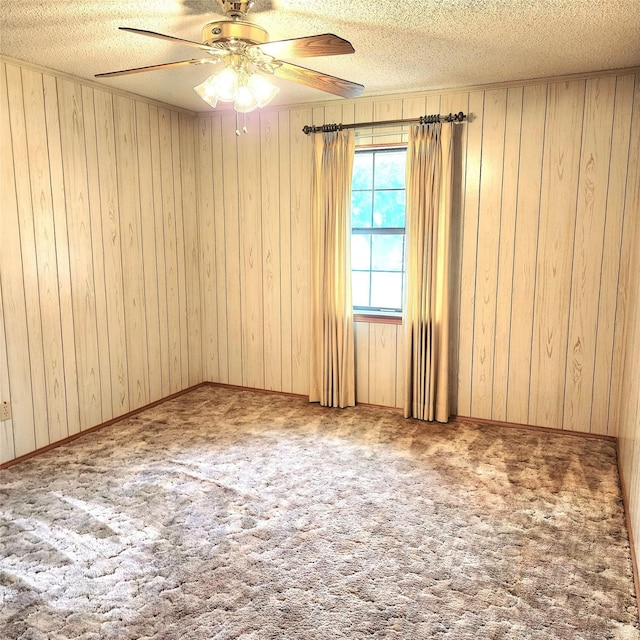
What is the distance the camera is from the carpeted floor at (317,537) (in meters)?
2.13

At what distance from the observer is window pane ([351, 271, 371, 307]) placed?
A: 183 inches

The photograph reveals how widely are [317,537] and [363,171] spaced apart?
2.95 metres

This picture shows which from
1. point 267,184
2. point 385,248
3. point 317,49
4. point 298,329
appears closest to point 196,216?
point 267,184

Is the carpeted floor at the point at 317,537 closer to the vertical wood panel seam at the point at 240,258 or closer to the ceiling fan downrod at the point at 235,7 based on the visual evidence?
the vertical wood panel seam at the point at 240,258

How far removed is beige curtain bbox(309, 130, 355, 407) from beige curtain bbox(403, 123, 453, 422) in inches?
19.5

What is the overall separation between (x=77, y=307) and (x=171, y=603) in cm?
236

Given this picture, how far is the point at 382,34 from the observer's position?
9.53 feet

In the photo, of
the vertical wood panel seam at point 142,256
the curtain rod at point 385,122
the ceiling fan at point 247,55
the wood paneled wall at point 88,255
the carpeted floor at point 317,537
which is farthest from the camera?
the vertical wood panel seam at point 142,256

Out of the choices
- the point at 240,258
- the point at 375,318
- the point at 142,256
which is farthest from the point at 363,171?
the point at 142,256

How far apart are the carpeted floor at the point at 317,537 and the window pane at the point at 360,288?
1.11m

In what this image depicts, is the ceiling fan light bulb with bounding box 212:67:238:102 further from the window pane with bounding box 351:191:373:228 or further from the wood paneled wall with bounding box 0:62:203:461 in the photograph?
the window pane with bounding box 351:191:373:228

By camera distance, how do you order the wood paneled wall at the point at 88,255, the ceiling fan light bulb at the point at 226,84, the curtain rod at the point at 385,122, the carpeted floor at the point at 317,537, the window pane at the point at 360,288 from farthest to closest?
1. the window pane at the point at 360,288
2. the curtain rod at the point at 385,122
3. the wood paneled wall at the point at 88,255
4. the ceiling fan light bulb at the point at 226,84
5. the carpeted floor at the point at 317,537

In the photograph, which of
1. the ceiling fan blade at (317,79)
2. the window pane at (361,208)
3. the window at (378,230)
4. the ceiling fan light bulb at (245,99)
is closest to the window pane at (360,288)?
the window at (378,230)

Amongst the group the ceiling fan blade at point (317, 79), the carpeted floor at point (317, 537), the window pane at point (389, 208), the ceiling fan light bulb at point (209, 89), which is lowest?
the carpeted floor at point (317, 537)
